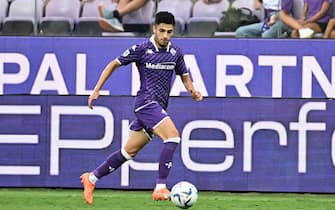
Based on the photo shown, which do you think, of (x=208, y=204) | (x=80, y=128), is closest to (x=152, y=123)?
(x=208, y=204)

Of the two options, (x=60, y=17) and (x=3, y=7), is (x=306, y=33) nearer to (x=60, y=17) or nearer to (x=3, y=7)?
(x=60, y=17)

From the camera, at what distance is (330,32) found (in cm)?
1262

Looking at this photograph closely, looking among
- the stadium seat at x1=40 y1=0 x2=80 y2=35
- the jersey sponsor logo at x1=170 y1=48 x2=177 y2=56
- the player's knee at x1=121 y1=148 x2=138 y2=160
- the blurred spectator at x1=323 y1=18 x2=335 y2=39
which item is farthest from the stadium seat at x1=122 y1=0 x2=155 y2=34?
the player's knee at x1=121 y1=148 x2=138 y2=160

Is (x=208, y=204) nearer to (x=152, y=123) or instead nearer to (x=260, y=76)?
(x=152, y=123)

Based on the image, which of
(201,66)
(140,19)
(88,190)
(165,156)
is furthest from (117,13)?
(165,156)

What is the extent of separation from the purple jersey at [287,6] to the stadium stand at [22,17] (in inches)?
130

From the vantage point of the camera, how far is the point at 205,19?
12805mm

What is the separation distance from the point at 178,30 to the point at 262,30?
1129 millimetres

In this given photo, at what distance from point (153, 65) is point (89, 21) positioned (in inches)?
126

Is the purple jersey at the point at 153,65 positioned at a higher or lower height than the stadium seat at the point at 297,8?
lower

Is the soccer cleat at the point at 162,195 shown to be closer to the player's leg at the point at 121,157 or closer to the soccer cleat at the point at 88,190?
the player's leg at the point at 121,157

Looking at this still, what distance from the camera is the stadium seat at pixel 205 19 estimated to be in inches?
501

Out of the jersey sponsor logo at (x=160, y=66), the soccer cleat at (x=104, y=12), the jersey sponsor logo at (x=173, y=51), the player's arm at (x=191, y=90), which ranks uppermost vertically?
the soccer cleat at (x=104, y=12)

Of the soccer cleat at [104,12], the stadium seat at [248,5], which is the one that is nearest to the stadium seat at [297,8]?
the stadium seat at [248,5]
